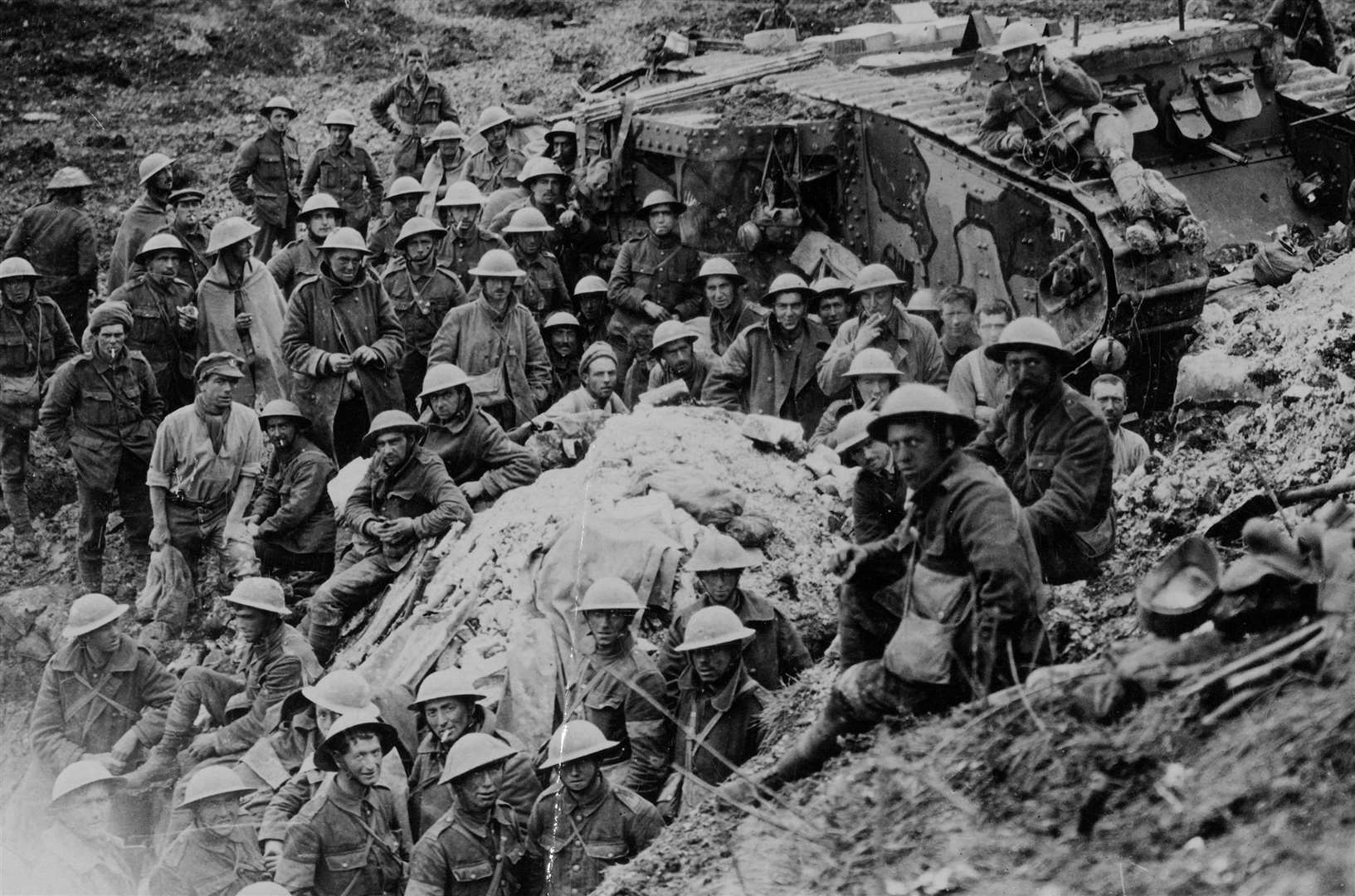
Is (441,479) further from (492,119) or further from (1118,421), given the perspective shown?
(492,119)

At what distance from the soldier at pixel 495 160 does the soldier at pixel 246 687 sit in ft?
20.5

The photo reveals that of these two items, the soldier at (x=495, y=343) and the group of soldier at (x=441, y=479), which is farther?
the soldier at (x=495, y=343)

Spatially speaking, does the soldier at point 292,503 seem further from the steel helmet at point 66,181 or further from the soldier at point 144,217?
the steel helmet at point 66,181

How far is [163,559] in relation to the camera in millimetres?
11953

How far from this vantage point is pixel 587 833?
734 cm

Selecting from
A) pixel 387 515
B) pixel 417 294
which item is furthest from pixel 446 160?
pixel 387 515

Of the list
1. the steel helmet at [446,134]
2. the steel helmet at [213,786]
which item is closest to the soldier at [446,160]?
the steel helmet at [446,134]

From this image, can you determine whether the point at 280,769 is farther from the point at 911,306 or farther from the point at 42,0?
the point at 42,0

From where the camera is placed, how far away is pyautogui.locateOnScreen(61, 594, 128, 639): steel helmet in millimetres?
9938

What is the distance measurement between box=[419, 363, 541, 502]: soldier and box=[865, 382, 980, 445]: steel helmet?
4.88 m

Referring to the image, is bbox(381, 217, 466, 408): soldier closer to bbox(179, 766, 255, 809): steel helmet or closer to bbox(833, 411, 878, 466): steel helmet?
bbox(179, 766, 255, 809): steel helmet

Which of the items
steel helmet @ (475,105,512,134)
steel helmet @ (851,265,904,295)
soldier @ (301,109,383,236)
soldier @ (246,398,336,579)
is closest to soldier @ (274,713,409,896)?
soldier @ (246,398,336,579)

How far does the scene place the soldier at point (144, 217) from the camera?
13.7 meters

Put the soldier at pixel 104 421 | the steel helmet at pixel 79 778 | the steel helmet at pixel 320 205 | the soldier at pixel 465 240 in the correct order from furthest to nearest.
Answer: the soldier at pixel 465 240 → the steel helmet at pixel 320 205 → the soldier at pixel 104 421 → the steel helmet at pixel 79 778
